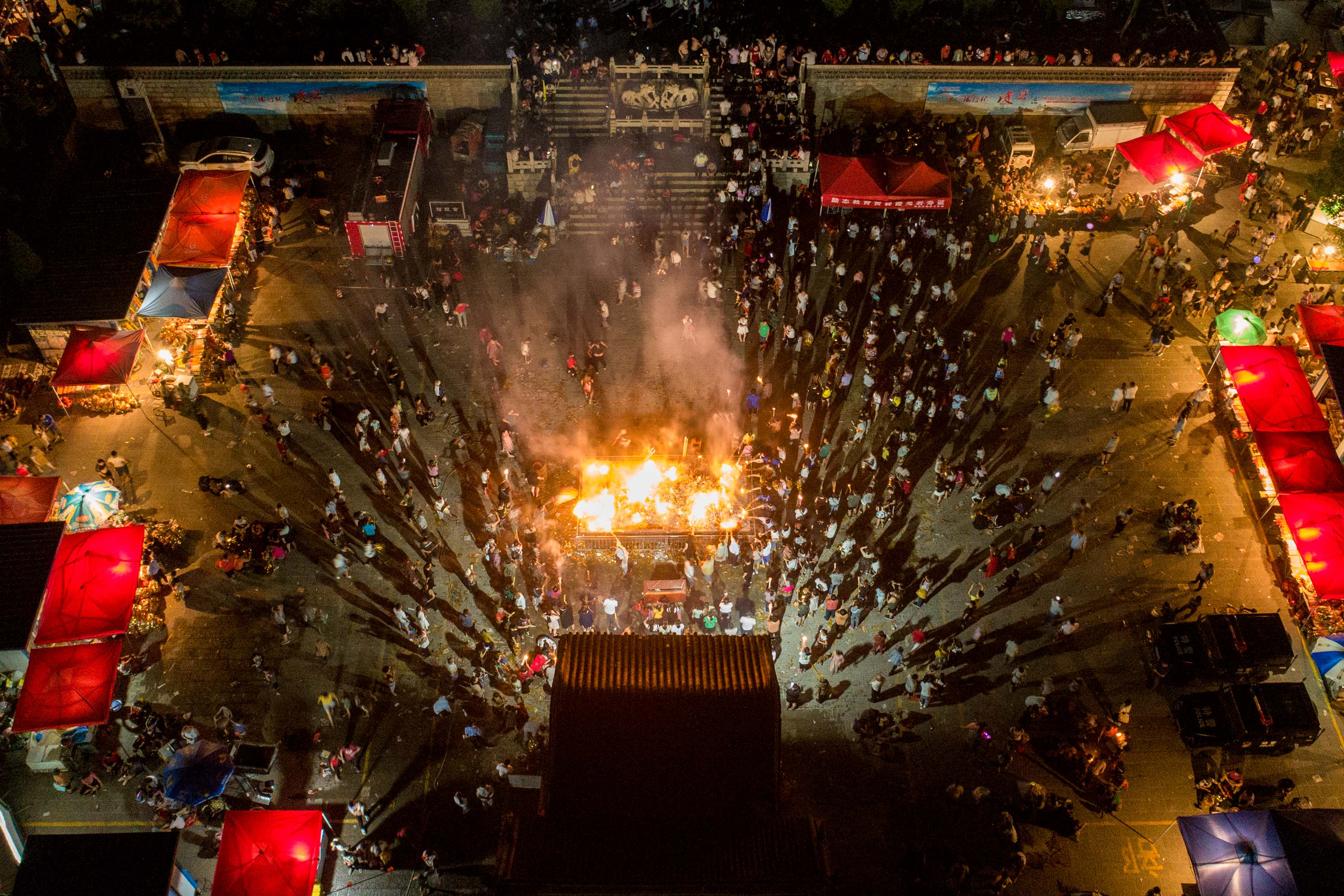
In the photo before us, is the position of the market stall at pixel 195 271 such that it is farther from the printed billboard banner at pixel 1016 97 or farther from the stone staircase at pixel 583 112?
the printed billboard banner at pixel 1016 97

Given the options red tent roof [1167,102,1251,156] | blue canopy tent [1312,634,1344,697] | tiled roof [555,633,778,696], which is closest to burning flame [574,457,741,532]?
tiled roof [555,633,778,696]

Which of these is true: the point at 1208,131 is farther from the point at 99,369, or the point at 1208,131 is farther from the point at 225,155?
the point at 99,369

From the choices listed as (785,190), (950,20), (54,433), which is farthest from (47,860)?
(950,20)

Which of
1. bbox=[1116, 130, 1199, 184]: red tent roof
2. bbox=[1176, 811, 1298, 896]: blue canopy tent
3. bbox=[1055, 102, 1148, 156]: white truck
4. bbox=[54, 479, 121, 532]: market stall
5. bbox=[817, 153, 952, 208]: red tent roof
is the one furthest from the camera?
bbox=[1055, 102, 1148, 156]: white truck

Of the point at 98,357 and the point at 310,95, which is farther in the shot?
the point at 310,95

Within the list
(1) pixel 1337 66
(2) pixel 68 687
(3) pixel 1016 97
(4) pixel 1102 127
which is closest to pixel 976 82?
(3) pixel 1016 97

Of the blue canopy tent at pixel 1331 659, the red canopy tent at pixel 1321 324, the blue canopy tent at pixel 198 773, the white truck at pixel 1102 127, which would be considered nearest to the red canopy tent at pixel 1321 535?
the blue canopy tent at pixel 1331 659

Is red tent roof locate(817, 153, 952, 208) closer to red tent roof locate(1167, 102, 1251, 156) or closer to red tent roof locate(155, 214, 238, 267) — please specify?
red tent roof locate(1167, 102, 1251, 156)
